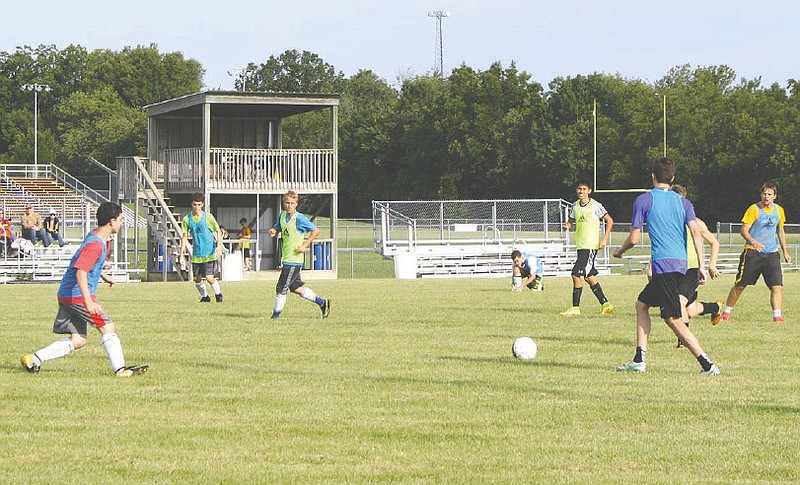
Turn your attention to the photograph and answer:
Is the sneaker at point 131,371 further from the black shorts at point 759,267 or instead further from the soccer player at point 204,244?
the soccer player at point 204,244

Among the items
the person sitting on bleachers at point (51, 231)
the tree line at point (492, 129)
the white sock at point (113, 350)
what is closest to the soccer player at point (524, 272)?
the white sock at point (113, 350)

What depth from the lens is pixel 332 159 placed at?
39938 mm

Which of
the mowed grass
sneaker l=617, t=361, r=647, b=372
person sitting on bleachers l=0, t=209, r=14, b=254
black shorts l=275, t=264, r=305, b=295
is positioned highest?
person sitting on bleachers l=0, t=209, r=14, b=254

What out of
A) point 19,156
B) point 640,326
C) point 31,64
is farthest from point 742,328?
point 31,64

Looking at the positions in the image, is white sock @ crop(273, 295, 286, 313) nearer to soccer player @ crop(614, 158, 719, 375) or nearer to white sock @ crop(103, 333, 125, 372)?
white sock @ crop(103, 333, 125, 372)

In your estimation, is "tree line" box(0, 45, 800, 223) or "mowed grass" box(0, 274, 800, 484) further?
"tree line" box(0, 45, 800, 223)

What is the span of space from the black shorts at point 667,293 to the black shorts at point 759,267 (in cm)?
665

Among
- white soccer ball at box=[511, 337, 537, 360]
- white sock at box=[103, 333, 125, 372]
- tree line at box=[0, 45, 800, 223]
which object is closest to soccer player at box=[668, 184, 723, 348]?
white soccer ball at box=[511, 337, 537, 360]

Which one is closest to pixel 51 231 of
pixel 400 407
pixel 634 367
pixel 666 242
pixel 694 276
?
pixel 694 276

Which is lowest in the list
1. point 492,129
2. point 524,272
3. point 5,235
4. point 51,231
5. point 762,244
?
point 524,272

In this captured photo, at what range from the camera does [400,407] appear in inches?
367

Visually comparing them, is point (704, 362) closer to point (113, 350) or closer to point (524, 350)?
point (524, 350)

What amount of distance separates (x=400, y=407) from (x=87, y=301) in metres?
2.86

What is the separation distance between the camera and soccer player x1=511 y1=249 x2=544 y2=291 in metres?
26.6
